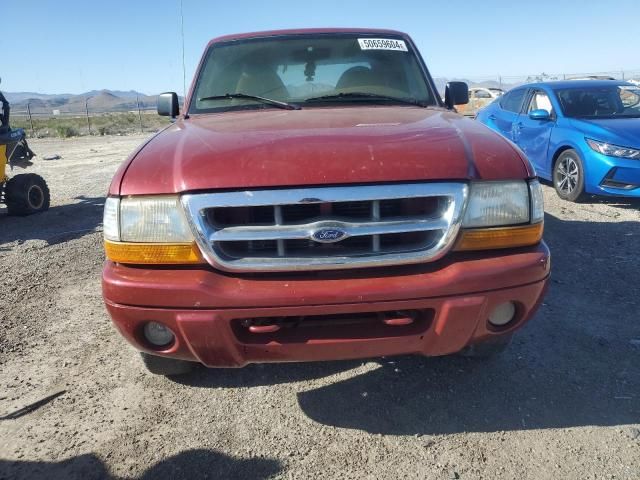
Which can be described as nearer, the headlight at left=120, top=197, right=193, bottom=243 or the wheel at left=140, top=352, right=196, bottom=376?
the headlight at left=120, top=197, right=193, bottom=243

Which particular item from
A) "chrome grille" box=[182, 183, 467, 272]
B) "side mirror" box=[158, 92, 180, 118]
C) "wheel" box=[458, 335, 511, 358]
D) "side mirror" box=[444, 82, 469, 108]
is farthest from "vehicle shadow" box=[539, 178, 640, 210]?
"chrome grille" box=[182, 183, 467, 272]

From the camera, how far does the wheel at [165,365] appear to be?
8.63 feet

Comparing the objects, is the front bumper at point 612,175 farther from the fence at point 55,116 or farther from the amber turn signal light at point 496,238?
the fence at point 55,116

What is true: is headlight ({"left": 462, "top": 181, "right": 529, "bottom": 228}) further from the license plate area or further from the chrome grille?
the license plate area

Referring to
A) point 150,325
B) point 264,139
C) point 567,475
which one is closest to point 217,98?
point 264,139

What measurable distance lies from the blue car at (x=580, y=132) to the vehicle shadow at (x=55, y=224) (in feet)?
20.0

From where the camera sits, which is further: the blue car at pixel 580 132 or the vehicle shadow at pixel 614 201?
the vehicle shadow at pixel 614 201

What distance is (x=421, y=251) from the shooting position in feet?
6.84

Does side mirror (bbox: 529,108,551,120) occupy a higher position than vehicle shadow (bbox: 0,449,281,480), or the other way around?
side mirror (bbox: 529,108,551,120)

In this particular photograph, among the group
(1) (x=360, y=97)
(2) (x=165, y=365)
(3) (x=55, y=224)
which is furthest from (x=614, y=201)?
(3) (x=55, y=224)

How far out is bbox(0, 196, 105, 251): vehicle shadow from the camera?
5992 mm

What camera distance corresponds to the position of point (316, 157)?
6.78ft

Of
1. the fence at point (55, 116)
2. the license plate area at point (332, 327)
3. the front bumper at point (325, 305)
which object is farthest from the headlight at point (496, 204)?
the fence at point (55, 116)

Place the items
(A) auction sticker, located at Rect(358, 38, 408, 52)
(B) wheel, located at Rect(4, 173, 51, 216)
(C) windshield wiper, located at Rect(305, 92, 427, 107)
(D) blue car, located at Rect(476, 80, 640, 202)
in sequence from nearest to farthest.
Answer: (C) windshield wiper, located at Rect(305, 92, 427, 107) → (A) auction sticker, located at Rect(358, 38, 408, 52) → (D) blue car, located at Rect(476, 80, 640, 202) → (B) wheel, located at Rect(4, 173, 51, 216)
